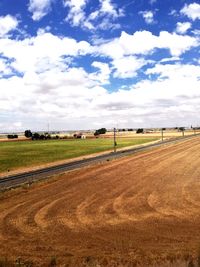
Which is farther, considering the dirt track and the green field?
the green field

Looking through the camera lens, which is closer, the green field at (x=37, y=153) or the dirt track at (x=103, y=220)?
the dirt track at (x=103, y=220)

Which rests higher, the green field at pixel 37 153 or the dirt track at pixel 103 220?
the green field at pixel 37 153

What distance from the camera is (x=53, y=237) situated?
659 inches

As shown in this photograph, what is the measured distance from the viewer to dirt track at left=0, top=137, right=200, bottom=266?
14680 mm

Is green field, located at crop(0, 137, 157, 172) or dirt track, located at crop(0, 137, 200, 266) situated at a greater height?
green field, located at crop(0, 137, 157, 172)

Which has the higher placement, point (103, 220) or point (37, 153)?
point (37, 153)

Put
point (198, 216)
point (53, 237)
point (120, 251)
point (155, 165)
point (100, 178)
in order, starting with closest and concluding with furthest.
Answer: point (120, 251), point (53, 237), point (198, 216), point (100, 178), point (155, 165)

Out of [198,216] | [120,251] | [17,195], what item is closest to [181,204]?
[198,216]

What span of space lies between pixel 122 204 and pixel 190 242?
826cm

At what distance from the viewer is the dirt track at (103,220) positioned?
14680 mm

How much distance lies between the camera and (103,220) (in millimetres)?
19438

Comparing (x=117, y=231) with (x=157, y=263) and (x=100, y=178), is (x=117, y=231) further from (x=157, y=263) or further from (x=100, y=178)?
(x=100, y=178)

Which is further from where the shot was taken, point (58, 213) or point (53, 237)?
point (58, 213)

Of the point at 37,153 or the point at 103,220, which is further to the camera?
the point at 37,153
